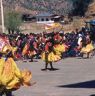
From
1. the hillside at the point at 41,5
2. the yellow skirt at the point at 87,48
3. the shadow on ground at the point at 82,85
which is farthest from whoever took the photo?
the hillside at the point at 41,5

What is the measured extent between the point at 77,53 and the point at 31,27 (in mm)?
81013

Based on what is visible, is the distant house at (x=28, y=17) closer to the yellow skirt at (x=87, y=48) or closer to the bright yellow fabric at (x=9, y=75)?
the yellow skirt at (x=87, y=48)

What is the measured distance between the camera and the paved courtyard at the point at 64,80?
19594mm

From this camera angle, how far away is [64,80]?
76.5 feet

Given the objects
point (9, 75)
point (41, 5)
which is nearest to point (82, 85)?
point (9, 75)

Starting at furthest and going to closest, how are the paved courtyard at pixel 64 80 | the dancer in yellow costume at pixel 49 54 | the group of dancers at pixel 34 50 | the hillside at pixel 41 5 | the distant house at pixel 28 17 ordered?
the hillside at pixel 41 5 < the distant house at pixel 28 17 < the dancer in yellow costume at pixel 49 54 < the paved courtyard at pixel 64 80 < the group of dancers at pixel 34 50

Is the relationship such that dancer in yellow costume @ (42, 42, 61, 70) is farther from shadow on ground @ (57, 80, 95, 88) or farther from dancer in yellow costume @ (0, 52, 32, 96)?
dancer in yellow costume @ (0, 52, 32, 96)

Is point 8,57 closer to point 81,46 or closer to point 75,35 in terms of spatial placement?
point 81,46

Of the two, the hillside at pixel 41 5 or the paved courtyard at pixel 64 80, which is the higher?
the hillside at pixel 41 5

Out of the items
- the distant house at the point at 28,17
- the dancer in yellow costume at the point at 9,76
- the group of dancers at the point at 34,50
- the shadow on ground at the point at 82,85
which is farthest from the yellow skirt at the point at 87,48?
the distant house at the point at 28,17

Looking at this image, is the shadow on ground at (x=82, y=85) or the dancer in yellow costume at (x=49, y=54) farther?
the dancer in yellow costume at (x=49, y=54)

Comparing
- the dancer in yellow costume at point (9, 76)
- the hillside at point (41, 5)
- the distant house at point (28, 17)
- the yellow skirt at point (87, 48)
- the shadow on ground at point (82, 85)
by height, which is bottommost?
the shadow on ground at point (82, 85)

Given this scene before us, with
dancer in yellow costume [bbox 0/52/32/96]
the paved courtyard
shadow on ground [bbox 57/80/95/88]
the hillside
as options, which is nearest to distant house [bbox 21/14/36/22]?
the hillside

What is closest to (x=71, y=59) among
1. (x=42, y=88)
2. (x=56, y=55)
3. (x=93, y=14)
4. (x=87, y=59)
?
(x=87, y=59)
